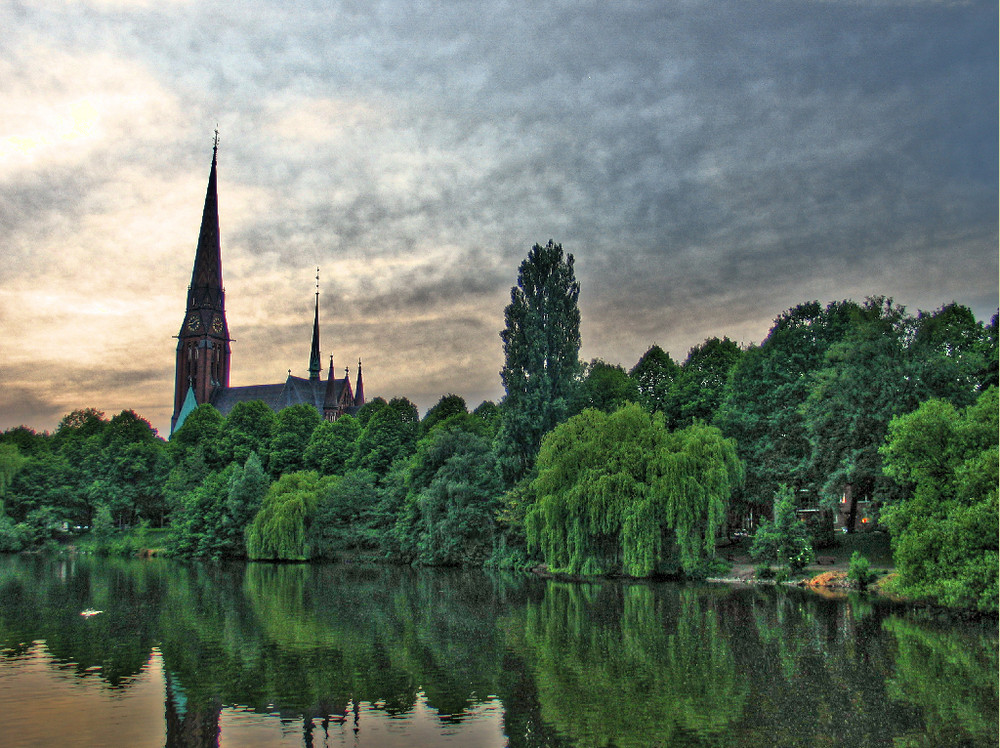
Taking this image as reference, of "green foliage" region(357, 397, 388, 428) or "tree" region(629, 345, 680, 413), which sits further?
"green foliage" region(357, 397, 388, 428)

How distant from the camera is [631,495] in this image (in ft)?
141

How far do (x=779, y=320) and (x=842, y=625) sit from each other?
91.8 feet

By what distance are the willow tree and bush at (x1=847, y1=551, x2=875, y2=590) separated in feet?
22.4

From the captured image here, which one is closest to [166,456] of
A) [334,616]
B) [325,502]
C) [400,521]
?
[325,502]

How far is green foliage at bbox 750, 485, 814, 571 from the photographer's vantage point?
41125mm

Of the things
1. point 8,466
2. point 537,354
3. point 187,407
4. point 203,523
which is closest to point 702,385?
point 537,354

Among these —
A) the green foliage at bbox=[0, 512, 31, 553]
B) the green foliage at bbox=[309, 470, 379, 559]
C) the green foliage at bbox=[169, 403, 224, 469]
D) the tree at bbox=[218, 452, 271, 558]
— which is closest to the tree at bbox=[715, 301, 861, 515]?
the green foliage at bbox=[309, 470, 379, 559]

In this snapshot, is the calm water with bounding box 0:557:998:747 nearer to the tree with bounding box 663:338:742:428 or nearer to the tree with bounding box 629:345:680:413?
the tree with bounding box 663:338:742:428

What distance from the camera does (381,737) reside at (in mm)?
15266

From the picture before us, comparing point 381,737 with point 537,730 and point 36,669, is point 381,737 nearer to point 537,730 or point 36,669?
point 537,730

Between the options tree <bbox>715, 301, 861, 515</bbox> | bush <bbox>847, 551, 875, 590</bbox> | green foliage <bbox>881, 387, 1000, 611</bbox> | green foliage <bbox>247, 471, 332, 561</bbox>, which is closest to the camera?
green foliage <bbox>881, 387, 1000, 611</bbox>

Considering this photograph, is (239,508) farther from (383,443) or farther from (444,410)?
(444,410)

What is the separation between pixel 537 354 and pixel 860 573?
24.9 meters

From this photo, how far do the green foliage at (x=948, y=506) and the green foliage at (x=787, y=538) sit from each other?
30.3 feet
